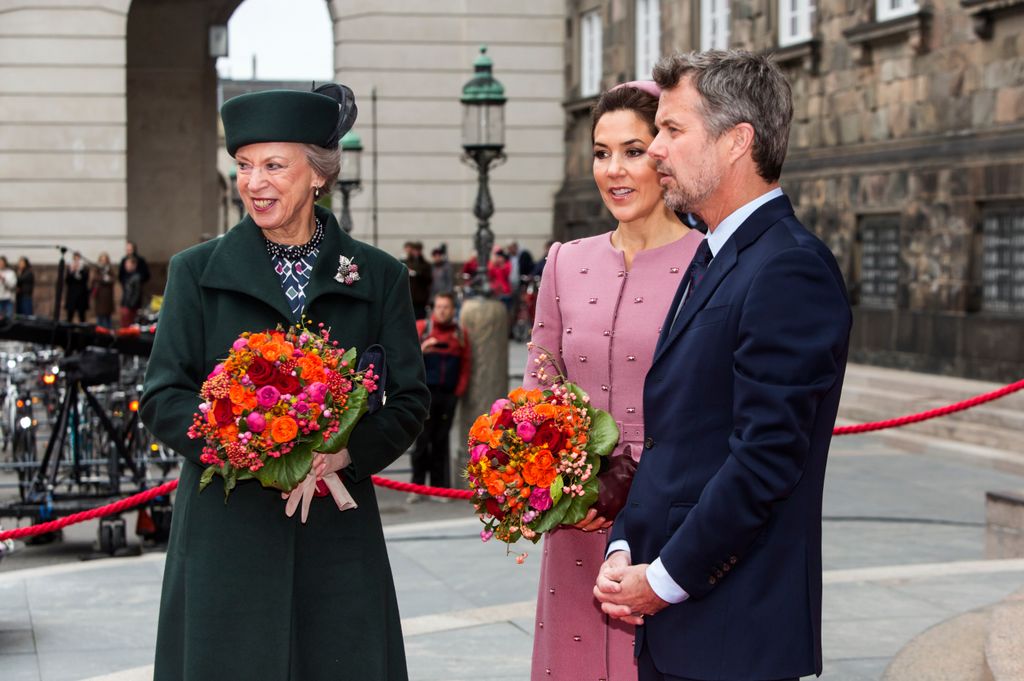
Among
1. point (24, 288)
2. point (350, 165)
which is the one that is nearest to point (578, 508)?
point (350, 165)

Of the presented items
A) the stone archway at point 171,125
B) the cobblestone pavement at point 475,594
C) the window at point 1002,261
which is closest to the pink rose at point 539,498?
the cobblestone pavement at point 475,594

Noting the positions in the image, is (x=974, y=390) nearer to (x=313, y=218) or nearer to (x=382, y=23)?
(x=313, y=218)

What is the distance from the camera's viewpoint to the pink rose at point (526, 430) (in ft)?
11.7

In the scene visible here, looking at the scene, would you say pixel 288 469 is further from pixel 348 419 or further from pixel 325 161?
pixel 325 161

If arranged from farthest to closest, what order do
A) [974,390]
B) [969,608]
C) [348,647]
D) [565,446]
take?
1. [974,390]
2. [969,608]
3. [348,647]
4. [565,446]

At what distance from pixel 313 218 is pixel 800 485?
1624mm

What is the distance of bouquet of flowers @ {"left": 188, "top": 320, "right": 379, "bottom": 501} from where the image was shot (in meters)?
3.62

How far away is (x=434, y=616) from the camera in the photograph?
7.25 metres

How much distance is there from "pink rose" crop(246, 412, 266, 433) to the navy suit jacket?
869mm

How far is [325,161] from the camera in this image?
4.12 metres

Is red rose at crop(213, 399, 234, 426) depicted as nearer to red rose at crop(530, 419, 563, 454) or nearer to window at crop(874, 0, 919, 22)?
red rose at crop(530, 419, 563, 454)

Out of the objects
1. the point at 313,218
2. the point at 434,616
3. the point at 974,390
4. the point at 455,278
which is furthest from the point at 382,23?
→ the point at 313,218

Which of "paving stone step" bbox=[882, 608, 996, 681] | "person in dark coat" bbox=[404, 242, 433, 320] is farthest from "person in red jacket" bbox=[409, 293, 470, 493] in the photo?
"person in dark coat" bbox=[404, 242, 433, 320]

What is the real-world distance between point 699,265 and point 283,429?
3.27 ft
